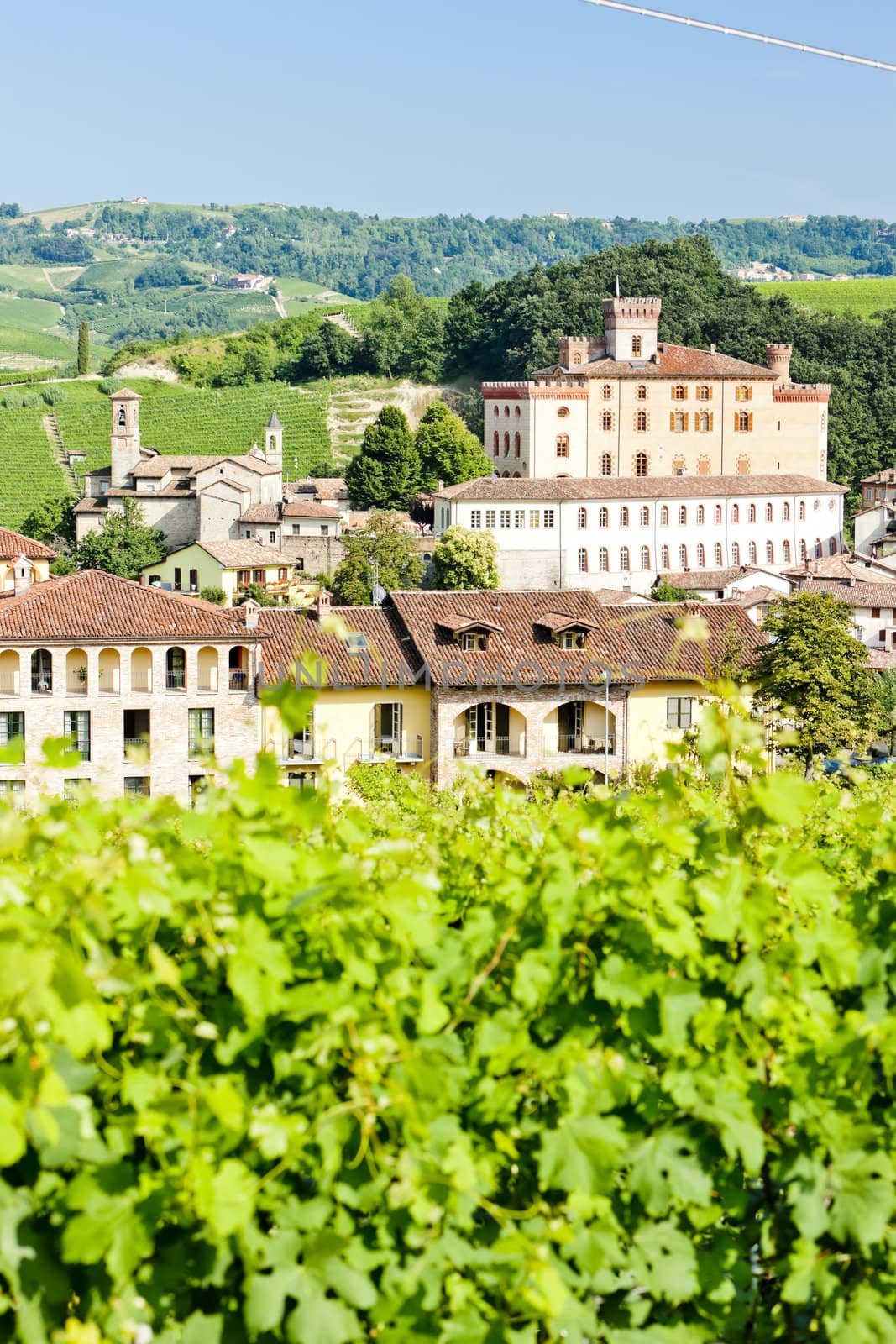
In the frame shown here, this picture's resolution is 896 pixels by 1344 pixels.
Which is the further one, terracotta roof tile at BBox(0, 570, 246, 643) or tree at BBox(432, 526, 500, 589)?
tree at BBox(432, 526, 500, 589)

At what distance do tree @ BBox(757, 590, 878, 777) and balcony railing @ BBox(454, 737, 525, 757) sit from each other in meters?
4.33

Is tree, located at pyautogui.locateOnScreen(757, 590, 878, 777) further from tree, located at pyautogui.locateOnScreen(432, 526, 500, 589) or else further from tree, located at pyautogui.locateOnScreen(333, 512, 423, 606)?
tree, located at pyautogui.locateOnScreen(432, 526, 500, 589)

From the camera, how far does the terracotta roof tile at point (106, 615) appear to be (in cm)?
2842

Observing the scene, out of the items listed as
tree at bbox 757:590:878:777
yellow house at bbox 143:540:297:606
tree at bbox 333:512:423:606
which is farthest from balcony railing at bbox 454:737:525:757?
yellow house at bbox 143:540:297:606

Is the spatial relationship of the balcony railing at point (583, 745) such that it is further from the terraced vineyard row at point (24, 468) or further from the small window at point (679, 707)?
the terraced vineyard row at point (24, 468)

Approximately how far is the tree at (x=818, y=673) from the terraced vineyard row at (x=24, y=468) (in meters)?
48.8

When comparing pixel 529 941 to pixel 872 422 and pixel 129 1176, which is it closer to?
pixel 129 1176

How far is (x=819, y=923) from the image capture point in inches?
148

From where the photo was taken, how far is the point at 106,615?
2914cm

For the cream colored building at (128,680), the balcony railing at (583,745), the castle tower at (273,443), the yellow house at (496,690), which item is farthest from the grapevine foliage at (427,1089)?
the castle tower at (273,443)

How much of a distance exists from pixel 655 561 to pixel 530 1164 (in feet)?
205

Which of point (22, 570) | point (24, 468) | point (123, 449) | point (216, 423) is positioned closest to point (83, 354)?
point (216, 423)

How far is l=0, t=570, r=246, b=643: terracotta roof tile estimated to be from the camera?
28422mm

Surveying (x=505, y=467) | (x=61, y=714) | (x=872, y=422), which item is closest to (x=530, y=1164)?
(x=61, y=714)
